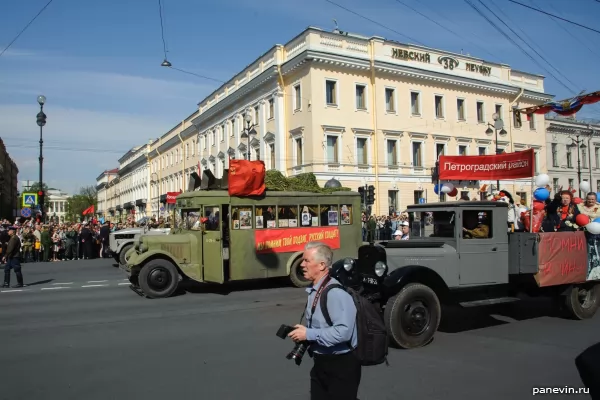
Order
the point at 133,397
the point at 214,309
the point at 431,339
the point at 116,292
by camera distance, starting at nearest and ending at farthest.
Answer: the point at 133,397 < the point at 431,339 < the point at 214,309 < the point at 116,292

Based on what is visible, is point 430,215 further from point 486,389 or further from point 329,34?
point 329,34

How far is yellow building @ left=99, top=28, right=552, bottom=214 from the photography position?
112ft

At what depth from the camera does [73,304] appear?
36.2 feet

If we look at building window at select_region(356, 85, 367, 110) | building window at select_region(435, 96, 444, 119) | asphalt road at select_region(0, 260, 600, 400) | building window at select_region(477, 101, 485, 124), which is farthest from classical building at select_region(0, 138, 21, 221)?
asphalt road at select_region(0, 260, 600, 400)

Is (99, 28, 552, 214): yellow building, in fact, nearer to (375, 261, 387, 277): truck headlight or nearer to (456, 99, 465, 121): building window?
(456, 99, 465, 121): building window

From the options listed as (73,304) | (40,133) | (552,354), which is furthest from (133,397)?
(40,133)

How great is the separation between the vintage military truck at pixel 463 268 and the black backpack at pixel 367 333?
Result: 2735 millimetres

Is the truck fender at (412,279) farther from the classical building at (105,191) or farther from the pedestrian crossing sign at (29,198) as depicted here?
the classical building at (105,191)

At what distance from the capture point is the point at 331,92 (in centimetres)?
3469

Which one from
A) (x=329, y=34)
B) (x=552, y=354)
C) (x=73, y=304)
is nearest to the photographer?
(x=552, y=354)

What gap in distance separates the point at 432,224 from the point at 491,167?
9.11 feet

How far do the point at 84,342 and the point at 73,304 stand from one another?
3915mm

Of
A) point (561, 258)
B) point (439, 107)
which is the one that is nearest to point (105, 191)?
point (439, 107)

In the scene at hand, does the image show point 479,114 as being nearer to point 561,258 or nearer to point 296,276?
point 296,276
